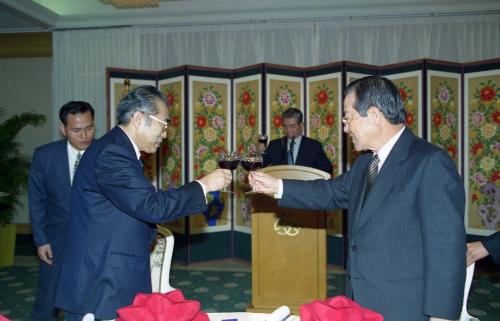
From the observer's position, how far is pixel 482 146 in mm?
5484

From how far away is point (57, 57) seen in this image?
23.7ft

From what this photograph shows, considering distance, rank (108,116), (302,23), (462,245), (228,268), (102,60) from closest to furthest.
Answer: (462,245) → (228,268) → (108,116) → (302,23) → (102,60)

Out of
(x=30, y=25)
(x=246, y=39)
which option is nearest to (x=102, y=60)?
(x=30, y=25)

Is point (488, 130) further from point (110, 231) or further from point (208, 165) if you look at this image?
point (110, 231)

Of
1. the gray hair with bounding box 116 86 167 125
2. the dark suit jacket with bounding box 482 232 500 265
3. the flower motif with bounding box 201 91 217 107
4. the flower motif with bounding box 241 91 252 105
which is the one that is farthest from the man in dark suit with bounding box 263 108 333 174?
the gray hair with bounding box 116 86 167 125

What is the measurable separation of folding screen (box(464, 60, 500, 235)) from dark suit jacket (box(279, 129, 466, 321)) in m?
4.10

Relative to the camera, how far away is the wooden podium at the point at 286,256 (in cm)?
336

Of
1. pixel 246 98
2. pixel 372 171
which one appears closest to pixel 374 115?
pixel 372 171

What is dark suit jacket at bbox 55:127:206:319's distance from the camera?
192cm

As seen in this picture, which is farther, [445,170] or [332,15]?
[332,15]

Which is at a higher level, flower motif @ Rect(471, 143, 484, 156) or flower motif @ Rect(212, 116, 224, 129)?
flower motif @ Rect(212, 116, 224, 129)

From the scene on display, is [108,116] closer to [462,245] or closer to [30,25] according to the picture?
[30,25]

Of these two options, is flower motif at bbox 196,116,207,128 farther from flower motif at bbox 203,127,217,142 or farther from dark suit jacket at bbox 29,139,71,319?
dark suit jacket at bbox 29,139,71,319

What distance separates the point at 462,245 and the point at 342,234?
426 cm
